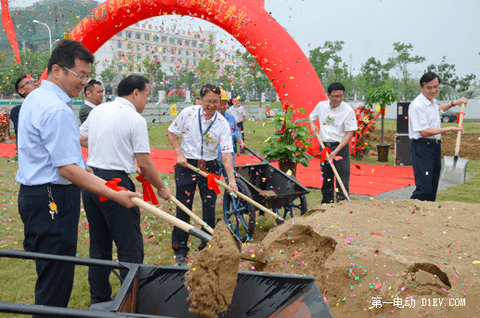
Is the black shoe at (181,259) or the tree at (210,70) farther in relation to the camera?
the tree at (210,70)

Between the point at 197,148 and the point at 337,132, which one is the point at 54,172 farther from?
the point at 337,132

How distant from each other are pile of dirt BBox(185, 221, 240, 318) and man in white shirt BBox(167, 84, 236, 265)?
213 centimetres

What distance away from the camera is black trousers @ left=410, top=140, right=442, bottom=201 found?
453 centimetres

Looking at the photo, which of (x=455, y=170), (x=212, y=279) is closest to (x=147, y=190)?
(x=212, y=279)

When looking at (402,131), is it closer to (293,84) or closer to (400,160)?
(400,160)

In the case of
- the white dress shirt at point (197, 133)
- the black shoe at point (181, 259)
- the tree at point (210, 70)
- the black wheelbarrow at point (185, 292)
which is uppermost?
the tree at point (210, 70)

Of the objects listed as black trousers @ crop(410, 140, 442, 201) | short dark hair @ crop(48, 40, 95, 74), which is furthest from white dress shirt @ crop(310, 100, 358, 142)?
short dark hair @ crop(48, 40, 95, 74)

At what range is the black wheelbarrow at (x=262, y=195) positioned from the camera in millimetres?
4422

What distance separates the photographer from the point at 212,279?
73.0 inches

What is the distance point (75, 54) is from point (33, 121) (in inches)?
20.0

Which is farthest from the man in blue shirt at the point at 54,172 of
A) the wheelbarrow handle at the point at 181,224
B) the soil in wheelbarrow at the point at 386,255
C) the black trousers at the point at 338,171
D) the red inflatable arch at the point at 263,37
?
the red inflatable arch at the point at 263,37

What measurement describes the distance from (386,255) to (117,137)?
2.31 m

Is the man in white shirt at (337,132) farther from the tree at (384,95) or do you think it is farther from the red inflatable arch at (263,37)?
the tree at (384,95)

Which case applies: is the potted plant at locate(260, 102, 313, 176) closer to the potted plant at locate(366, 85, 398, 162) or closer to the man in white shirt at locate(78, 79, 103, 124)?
the man in white shirt at locate(78, 79, 103, 124)
